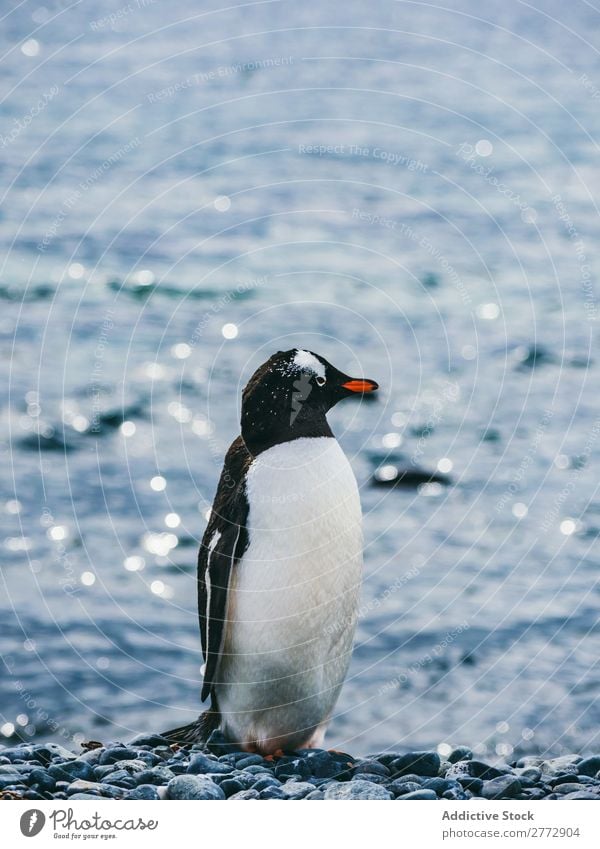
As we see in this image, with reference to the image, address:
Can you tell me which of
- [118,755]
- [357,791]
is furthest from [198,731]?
[357,791]

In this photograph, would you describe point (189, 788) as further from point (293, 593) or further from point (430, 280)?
point (430, 280)

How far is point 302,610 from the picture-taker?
1.99 metres

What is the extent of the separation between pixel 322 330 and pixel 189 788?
2411mm

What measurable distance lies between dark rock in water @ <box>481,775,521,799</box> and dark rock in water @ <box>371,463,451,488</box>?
1.73 metres

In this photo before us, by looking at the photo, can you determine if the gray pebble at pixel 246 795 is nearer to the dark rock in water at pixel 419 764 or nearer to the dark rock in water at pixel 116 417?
the dark rock in water at pixel 419 764

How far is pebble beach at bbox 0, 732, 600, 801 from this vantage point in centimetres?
180

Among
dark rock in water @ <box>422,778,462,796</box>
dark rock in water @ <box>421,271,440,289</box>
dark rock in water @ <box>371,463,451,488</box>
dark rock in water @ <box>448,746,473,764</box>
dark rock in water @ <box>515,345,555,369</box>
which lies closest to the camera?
dark rock in water @ <box>422,778,462,796</box>

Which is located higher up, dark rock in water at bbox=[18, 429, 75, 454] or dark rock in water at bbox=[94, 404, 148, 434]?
dark rock in water at bbox=[94, 404, 148, 434]

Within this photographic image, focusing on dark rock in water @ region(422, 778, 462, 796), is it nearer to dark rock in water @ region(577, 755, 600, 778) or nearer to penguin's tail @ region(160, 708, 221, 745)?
dark rock in water @ region(577, 755, 600, 778)

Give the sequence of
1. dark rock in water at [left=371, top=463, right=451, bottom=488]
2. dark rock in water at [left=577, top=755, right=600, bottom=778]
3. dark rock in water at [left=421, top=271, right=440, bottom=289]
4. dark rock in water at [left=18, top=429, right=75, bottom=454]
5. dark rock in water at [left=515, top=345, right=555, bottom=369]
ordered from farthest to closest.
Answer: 1. dark rock in water at [left=421, top=271, right=440, bottom=289]
2. dark rock in water at [left=515, top=345, right=555, bottom=369]
3. dark rock in water at [left=18, top=429, right=75, bottom=454]
4. dark rock in water at [left=371, top=463, right=451, bottom=488]
5. dark rock in water at [left=577, top=755, right=600, bottom=778]

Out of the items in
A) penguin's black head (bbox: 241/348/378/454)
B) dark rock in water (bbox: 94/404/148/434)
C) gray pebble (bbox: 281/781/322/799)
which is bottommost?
gray pebble (bbox: 281/781/322/799)

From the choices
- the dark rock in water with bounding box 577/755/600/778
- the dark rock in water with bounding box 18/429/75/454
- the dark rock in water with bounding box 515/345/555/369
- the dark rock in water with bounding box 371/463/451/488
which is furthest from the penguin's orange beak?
the dark rock in water with bounding box 515/345/555/369

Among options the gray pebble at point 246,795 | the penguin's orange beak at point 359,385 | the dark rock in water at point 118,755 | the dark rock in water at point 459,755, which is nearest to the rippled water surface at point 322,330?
the dark rock in water at point 459,755

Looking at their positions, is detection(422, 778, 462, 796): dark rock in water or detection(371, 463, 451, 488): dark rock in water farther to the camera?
detection(371, 463, 451, 488): dark rock in water
